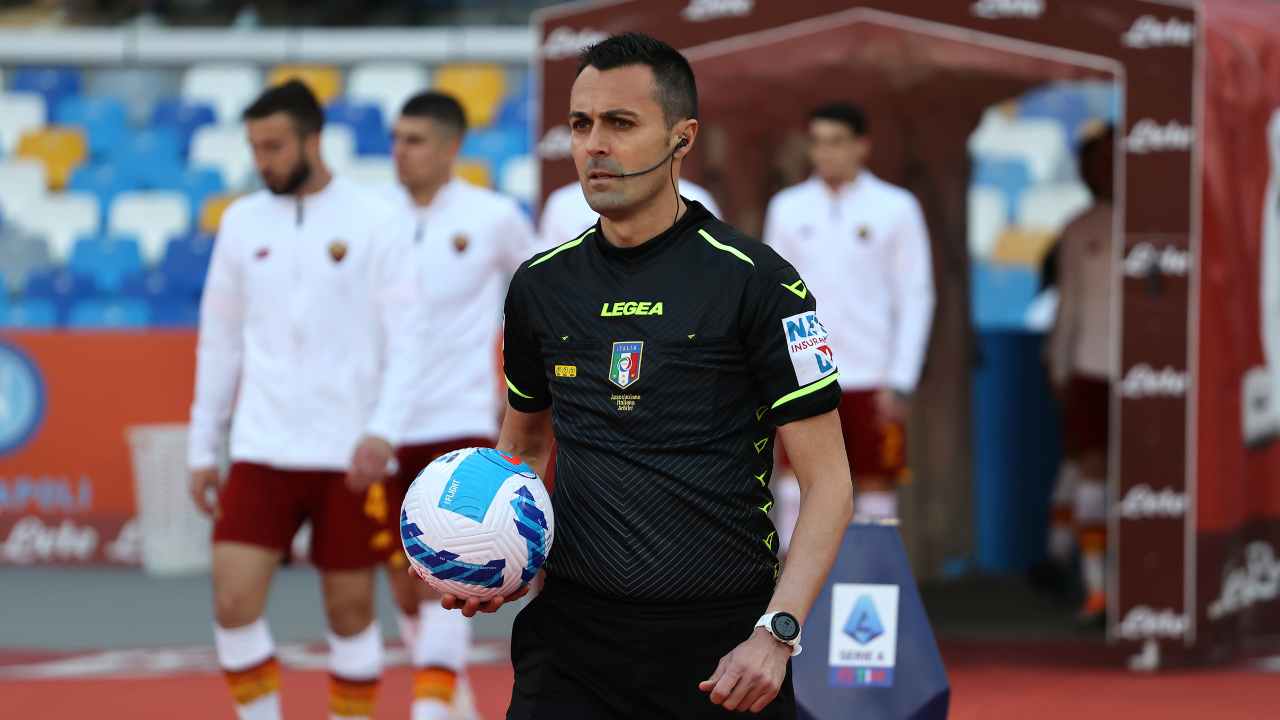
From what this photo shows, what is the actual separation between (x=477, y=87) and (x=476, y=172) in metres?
1.56

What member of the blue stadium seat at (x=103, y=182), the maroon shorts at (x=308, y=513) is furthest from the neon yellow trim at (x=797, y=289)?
the blue stadium seat at (x=103, y=182)

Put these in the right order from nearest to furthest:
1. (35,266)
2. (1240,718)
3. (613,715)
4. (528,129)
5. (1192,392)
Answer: (613,715), (1240,718), (1192,392), (35,266), (528,129)

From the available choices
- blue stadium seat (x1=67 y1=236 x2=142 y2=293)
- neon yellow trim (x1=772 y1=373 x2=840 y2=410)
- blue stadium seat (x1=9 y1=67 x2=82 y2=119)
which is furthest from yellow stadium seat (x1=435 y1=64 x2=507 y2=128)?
neon yellow trim (x1=772 y1=373 x2=840 y2=410)

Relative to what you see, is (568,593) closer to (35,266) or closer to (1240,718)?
(1240,718)

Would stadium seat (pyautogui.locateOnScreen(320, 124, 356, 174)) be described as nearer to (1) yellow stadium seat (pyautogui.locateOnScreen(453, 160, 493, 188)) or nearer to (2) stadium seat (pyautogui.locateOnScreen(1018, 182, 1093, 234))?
(1) yellow stadium seat (pyautogui.locateOnScreen(453, 160, 493, 188))

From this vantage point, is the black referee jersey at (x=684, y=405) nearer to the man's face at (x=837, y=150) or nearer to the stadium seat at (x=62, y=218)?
the man's face at (x=837, y=150)

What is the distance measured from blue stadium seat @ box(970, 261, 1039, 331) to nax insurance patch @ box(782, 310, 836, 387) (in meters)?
13.8

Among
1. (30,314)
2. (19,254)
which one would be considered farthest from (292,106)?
(19,254)

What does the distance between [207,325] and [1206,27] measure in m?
5.04

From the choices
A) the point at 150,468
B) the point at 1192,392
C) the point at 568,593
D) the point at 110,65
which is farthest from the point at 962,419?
the point at 110,65

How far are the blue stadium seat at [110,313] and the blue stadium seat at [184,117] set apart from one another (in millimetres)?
3399

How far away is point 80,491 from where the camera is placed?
13.5 metres

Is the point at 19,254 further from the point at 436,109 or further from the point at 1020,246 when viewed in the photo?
the point at 436,109

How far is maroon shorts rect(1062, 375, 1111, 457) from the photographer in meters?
10.7
